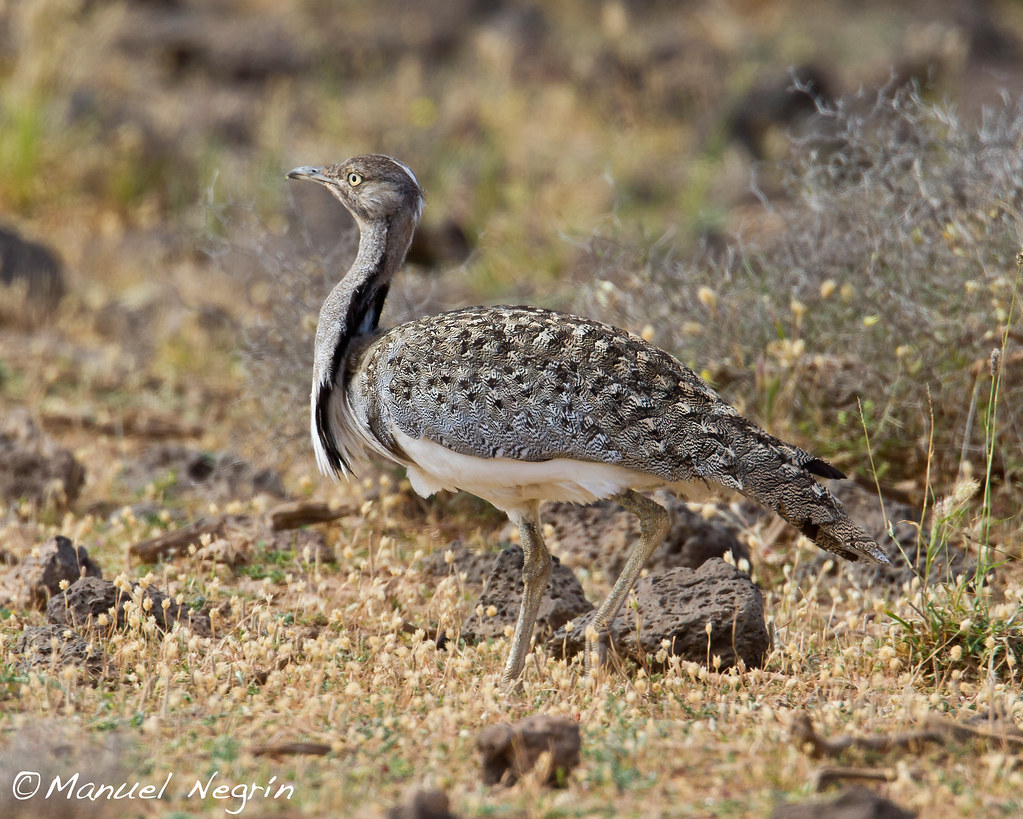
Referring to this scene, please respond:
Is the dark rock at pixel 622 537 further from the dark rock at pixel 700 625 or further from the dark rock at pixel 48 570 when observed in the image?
the dark rock at pixel 48 570

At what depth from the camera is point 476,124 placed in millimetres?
14367

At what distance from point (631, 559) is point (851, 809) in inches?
67.5

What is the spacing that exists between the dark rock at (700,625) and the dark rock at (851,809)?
1.28 m

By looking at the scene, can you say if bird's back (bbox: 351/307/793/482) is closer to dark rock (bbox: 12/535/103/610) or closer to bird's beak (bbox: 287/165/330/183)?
bird's beak (bbox: 287/165/330/183)

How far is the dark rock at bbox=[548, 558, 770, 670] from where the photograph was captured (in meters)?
4.22

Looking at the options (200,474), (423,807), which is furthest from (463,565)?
(423,807)

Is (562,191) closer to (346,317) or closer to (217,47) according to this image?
(217,47)

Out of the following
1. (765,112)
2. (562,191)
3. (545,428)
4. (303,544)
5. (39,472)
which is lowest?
(303,544)

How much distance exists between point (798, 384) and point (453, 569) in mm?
1927

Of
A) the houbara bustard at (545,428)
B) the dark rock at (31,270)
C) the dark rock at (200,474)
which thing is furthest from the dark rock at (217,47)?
the houbara bustard at (545,428)

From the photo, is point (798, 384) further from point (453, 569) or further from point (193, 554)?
point (193, 554)

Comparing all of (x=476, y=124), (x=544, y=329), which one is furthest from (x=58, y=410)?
(x=476, y=124)

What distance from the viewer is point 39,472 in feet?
19.7

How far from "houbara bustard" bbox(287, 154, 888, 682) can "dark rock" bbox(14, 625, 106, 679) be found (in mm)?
1071
